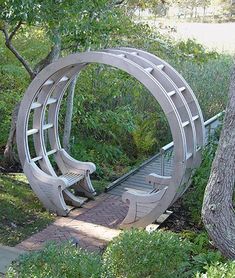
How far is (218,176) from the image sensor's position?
4.29m

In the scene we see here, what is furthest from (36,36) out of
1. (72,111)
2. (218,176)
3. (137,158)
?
(218,176)

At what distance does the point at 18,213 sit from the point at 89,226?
104cm

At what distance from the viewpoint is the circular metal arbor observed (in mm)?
6098

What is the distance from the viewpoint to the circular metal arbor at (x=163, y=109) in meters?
6.10

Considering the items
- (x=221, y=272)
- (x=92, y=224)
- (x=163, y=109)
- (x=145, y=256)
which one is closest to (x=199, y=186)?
(x=163, y=109)

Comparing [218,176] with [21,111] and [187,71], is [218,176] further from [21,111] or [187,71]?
[187,71]

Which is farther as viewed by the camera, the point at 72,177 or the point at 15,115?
the point at 15,115

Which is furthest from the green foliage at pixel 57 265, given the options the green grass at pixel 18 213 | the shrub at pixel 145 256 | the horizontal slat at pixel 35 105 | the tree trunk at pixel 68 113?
A: the tree trunk at pixel 68 113

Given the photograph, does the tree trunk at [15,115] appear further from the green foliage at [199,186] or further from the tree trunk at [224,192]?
the tree trunk at [224,192]

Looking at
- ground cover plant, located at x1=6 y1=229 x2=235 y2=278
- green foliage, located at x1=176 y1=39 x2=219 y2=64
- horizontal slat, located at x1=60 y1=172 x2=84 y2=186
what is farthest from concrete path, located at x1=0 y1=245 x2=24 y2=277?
green foliage, located at x1=176 y1=39 x2=219 y2=64

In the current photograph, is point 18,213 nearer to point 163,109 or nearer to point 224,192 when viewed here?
point 163,109

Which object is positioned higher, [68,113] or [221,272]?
[68,113]

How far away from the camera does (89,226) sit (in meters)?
6.61

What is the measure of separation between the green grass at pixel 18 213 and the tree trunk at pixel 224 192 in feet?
8.79
